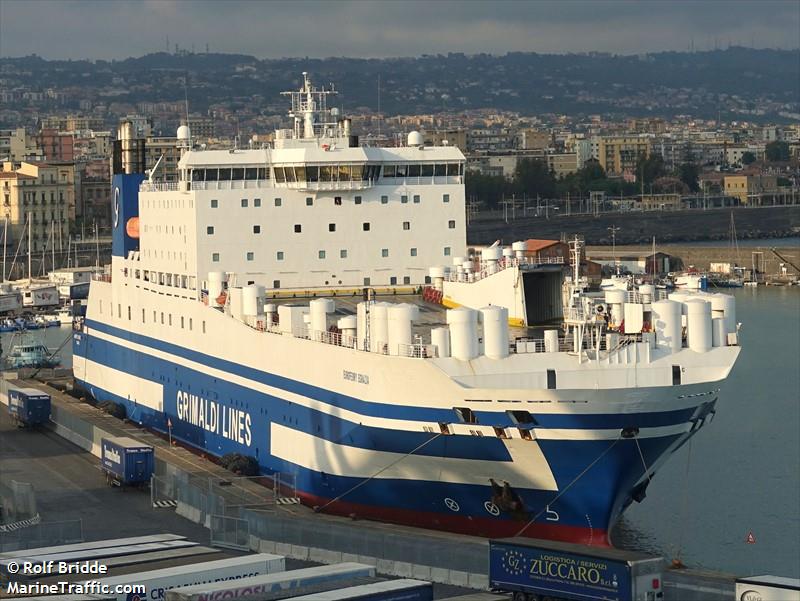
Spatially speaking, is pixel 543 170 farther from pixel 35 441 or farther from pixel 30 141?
pixel 35 441

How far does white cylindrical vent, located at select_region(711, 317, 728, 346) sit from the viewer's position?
27.3 metres

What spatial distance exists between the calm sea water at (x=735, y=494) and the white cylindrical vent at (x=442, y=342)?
6406 mm

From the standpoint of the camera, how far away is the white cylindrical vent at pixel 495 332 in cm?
2658

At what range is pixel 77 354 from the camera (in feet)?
157

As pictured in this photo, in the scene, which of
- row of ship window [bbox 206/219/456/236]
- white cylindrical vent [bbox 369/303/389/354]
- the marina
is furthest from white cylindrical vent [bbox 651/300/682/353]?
row of ship window [bbox 206/219/456/236]

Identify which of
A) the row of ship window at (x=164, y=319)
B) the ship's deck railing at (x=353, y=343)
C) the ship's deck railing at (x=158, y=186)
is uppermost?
the ship's deck railing at (x=158, y=186)

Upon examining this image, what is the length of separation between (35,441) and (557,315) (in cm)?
1350

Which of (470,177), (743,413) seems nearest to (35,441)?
(743,413)

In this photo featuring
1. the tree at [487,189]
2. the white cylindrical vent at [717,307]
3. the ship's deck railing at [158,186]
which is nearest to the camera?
the white cylindrical vent at [717,307]

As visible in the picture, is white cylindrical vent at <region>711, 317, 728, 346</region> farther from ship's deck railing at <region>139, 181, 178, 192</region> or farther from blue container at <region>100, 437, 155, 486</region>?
ship's deck railing at <region>139, 181, 178, 192</region>

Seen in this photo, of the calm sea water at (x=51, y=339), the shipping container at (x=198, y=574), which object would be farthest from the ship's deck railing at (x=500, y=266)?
the calm sea water at (x=51, y=339)

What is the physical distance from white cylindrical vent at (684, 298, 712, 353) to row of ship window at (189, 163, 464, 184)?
10235mm

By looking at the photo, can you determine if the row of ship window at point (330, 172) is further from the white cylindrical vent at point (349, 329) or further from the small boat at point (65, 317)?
the small boat at point (65, 317)

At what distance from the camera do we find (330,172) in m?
35.4
